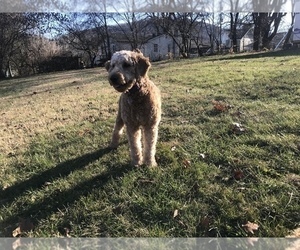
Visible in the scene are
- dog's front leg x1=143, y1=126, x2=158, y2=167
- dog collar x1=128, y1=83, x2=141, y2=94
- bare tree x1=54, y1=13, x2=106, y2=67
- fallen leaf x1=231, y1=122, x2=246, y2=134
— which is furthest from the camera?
bare tree x1=54, y1=13, x2=106, y2=67

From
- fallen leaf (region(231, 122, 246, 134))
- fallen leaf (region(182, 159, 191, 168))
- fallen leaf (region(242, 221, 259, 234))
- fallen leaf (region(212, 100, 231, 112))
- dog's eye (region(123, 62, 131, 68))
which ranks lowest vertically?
fallen leaf (region(242, 221, 259, 234))

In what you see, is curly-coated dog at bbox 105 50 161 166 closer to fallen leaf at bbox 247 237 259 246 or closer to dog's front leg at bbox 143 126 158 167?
dog's front leg at bbox 143 126 158 167

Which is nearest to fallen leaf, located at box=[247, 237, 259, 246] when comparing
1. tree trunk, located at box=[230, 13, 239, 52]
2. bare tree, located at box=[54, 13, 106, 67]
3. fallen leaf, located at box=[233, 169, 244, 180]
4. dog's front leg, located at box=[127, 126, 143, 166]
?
fallen leaf, located at box=[233, 169, 244, 180]

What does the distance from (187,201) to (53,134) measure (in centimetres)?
308

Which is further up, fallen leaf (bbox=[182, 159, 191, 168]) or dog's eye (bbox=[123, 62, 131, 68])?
dog's eye (bbox=[123, 62, 131, 68])

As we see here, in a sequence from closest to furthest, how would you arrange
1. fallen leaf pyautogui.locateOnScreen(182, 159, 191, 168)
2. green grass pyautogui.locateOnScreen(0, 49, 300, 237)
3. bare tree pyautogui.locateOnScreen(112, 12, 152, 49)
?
green grass pyautogui.locateOnScreen(0, 49, 300, 237), fallen leaf pyautogui.locateOnScreen(182, 159, 191, 168), bare tree pyautogui.locateOnScreen(112, 12, 152, 49)

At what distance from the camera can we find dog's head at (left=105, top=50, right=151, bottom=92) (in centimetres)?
278

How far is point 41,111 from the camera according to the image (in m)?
6.93

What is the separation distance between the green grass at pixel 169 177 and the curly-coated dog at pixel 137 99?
223 millimetres

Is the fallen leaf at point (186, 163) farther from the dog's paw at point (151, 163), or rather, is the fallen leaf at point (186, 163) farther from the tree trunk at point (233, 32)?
the tree trunk at point (233, 32)

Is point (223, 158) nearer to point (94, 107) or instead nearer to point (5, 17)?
point (94, 107)

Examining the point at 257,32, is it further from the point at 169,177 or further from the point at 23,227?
the point at 23,227

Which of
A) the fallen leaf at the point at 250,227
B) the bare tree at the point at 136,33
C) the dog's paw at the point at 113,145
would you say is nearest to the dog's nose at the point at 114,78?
the dog's paw at the point at 113,145

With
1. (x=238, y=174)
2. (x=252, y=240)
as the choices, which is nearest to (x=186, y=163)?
(x=238, y=174)
